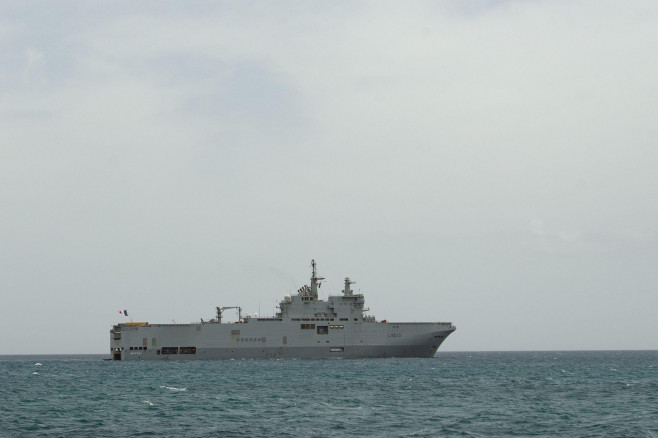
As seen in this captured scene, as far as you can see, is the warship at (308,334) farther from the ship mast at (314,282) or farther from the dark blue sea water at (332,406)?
the dark blue sea water at (332,406)

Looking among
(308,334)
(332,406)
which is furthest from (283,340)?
(332,406)

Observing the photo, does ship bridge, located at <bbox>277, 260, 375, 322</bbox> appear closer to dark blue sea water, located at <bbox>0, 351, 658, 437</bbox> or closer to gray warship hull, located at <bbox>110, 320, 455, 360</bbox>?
gray warship hull, located at <bbox>110, 320, 455, 360</bbox>

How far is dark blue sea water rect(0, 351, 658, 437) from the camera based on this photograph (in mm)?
36656

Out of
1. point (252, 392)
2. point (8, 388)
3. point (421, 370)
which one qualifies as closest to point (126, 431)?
point (252, 392)

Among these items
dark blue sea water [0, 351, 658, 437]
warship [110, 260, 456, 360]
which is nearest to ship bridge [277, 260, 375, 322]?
warship [110, 260, 456, 360]

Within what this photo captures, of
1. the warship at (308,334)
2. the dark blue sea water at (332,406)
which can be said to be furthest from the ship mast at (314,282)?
the dark blue sea water at (332,406)

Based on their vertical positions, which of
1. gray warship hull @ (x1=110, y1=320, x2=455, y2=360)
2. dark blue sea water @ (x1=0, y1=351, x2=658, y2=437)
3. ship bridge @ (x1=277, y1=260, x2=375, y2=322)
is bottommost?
dark blue sea water @ (x1=0, y1=351, x2=658, y2=437)

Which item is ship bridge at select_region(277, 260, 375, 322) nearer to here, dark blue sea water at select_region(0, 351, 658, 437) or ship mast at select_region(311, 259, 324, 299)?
ship mast at select_region(311, 259, 324, 299)

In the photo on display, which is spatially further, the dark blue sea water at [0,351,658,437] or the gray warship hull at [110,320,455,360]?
the gray warship hull at [110,320,455,360]

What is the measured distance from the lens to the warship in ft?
Answer: 329

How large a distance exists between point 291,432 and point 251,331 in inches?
2619

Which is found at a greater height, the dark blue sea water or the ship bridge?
the ship bridge

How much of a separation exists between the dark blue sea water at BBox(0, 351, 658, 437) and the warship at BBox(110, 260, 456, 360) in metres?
25.8

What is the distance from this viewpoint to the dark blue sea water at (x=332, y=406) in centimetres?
3666
